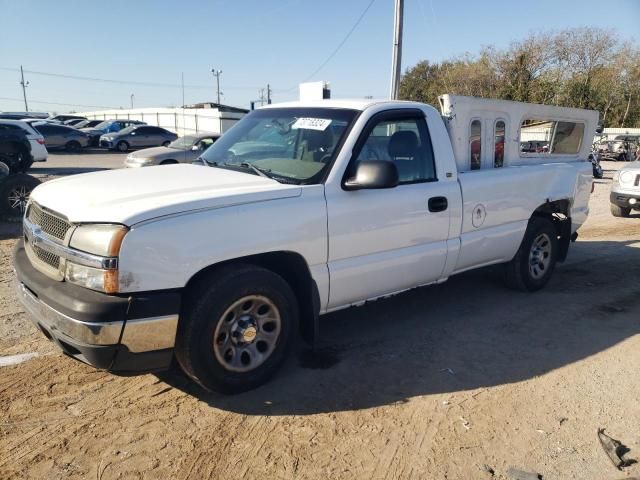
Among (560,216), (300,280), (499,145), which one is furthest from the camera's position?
(560,216)

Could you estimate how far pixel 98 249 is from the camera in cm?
288

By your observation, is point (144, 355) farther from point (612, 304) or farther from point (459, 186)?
point (612, 304)

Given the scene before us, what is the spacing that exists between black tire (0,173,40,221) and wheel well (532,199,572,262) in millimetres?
7620

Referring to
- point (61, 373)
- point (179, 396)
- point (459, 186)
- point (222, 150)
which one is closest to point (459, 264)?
point (459, 186)

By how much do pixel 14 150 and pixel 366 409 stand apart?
12.9 metres

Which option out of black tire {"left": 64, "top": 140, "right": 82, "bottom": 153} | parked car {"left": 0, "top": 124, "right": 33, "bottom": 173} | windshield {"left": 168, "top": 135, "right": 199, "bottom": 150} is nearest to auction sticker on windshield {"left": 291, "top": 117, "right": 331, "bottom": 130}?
parked car {"left": 0, "top": 124, "right": 33, "bottom": 173}

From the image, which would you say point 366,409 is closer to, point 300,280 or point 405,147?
point 300,280

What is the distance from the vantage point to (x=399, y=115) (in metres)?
4.27

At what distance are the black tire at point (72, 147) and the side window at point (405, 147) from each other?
28.2 metres

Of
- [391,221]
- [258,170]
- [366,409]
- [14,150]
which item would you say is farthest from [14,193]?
[366,409]

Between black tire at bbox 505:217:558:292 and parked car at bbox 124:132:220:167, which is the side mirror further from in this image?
parked car at bbox 124:132:220:167

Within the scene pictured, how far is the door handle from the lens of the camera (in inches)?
169

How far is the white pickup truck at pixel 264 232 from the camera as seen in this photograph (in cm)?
294

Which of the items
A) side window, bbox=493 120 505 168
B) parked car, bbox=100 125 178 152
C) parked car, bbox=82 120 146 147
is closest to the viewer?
side window, bbox=493 120 505 168
